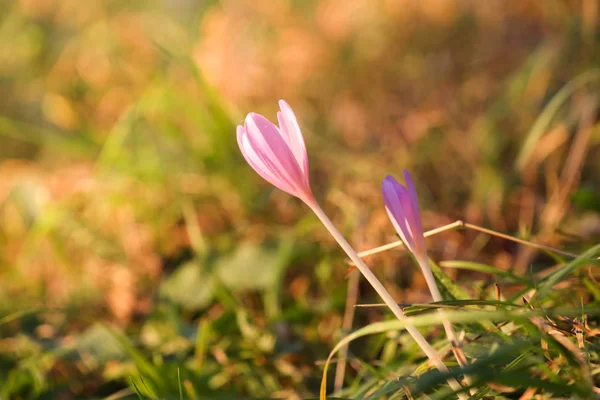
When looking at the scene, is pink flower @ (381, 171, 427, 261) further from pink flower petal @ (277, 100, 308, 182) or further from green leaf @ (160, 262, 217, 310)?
green leaf @ (160, 262, 217, 310)

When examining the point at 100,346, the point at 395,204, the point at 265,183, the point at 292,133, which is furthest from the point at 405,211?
the point at 265,183

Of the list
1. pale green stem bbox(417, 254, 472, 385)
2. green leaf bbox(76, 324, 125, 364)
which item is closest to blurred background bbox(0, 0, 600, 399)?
green leaf bbox(76, 324, 125, 364)

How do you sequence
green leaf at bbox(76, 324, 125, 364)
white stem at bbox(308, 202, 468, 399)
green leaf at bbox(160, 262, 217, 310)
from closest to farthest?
1. white stem at bbox(308, 202, 468, 399)
2. green leaf at bbox(76, 324, 125, 364)
3. green leaf at bbox(160, 262, 217, 310)

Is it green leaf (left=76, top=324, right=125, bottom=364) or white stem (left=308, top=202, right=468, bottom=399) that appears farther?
green leaf (left=76, top=324, right=125, bottom=364)

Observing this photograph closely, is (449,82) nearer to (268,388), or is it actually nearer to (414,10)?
(414,10)

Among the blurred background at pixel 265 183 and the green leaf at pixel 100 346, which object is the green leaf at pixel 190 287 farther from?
the green leaf at pixel 100 346

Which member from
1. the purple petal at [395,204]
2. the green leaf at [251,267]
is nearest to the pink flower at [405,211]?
the purple petal at [395,204]

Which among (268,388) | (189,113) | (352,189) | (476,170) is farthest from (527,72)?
(268,388)

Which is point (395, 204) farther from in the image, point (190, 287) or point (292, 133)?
point (190, 287)
